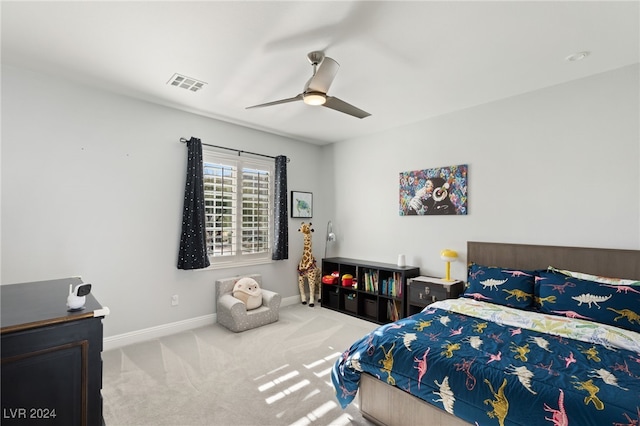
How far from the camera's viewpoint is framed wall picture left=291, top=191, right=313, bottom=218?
5023mm

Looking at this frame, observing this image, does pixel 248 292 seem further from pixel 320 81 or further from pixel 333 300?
pixel 320 81

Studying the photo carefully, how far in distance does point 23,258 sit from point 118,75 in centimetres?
190

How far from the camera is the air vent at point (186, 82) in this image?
2.95m

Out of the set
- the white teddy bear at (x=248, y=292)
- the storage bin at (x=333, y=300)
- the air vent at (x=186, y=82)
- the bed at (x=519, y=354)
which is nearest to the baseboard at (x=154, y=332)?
the white teddy bear at (x=248, y=292)

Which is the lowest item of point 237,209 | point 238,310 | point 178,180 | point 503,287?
point 238,310

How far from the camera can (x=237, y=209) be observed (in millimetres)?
4348

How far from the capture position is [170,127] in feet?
12.2

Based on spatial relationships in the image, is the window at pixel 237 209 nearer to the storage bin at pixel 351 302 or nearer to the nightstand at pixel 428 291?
the storage bin at pixel 351 302

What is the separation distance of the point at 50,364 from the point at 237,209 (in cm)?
311

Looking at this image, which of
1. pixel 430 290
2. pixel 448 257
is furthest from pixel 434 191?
pixel 430 290

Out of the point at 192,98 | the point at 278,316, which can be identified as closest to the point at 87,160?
the point at 192,98

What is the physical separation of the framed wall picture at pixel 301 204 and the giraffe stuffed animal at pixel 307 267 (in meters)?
0.24

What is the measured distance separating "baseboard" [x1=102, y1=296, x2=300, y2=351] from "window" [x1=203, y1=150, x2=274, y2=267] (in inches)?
28.4

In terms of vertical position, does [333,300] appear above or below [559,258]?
below
